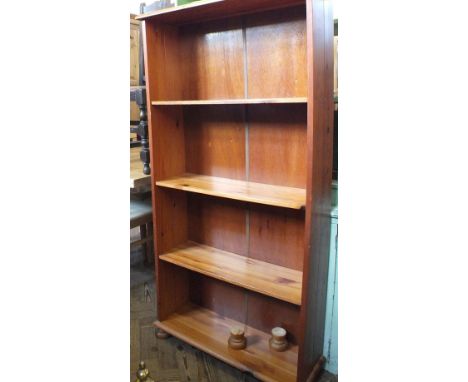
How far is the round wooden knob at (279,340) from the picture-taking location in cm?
186

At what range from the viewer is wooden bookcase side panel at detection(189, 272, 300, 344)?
192cm

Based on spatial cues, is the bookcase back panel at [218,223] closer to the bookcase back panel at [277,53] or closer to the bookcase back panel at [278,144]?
the bookcase back panel at [278,144]

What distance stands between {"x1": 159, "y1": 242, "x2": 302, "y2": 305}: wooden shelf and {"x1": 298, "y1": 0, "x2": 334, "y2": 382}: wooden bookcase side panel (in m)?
0.11

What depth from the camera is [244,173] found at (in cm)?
190

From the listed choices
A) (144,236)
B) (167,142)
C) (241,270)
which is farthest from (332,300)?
(144,236)

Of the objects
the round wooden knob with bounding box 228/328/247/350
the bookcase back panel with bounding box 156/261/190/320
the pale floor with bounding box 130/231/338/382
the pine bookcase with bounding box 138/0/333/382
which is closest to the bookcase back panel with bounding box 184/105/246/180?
the pine bookcase with bounding box 138/0/333/382

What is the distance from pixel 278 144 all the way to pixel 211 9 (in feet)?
2.17

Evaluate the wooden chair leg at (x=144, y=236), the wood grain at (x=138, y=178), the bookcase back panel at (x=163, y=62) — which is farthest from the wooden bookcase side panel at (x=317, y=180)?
the wooden chair leg at (x=144, y=236)

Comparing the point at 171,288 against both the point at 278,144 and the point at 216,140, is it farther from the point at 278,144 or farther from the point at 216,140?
the point at 278,144
